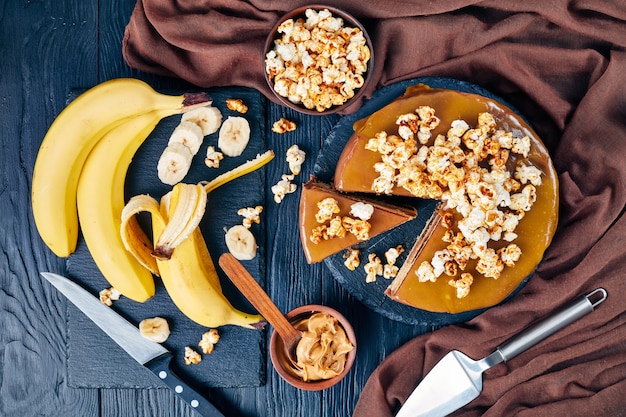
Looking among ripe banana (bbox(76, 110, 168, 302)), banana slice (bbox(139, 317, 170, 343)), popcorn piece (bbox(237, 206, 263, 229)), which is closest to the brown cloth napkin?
ripe banana (bbox(76, 110, 168, 302))

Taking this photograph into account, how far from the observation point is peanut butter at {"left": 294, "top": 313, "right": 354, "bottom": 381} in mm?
1683

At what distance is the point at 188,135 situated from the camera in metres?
1.77

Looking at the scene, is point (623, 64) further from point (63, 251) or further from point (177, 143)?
point (63, 251)

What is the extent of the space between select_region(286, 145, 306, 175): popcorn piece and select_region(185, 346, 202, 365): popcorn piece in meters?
0.58

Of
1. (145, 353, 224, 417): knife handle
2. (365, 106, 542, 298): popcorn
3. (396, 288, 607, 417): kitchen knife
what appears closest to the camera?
(365, 106, 542, 298): popcorn

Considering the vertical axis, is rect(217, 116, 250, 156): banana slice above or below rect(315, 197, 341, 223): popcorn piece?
above

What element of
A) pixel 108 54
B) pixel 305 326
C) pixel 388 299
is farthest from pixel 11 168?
pixel 388 299

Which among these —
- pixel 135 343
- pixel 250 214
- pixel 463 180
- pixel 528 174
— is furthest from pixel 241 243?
pixel 528 174

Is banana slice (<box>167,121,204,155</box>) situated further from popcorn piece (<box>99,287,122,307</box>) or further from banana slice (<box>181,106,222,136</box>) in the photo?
popcorn piece (<box>99,287,122,307</box>)

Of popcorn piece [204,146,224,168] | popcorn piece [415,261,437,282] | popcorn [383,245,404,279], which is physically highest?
popcorn piece [204,146,224,168]

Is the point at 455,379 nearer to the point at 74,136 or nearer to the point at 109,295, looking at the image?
the point at 109,295

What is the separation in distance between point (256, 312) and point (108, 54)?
0.87 m

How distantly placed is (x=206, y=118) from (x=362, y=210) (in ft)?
1.74

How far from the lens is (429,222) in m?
1.69
